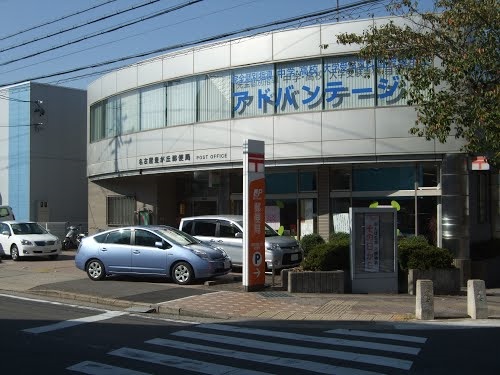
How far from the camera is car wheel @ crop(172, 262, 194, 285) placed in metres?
15.3

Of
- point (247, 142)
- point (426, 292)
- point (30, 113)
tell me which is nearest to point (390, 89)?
point (247, 142)

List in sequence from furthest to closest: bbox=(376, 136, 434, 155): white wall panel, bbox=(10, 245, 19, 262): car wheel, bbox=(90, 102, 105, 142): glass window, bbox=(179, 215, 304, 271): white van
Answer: bbox=(90, 102, 105, 142): glass window → bbox=(10, 245, 19, 262): car wheel → bbox=(376, 136, 434, 155): white wall panel → bbox=(179, 215, 304, 271): white van

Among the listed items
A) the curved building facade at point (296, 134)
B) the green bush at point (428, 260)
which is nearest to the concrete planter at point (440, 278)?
the green bush at point (428, 260)

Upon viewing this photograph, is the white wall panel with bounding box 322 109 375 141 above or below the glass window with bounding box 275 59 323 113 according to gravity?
below

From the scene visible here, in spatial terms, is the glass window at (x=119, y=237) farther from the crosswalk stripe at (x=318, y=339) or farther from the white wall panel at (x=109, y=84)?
the white wall panel at (x=109, y=84)

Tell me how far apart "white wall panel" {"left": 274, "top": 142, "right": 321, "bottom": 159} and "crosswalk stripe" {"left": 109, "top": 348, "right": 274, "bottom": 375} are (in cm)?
1225

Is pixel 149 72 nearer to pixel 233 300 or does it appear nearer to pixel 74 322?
pixel 233 300

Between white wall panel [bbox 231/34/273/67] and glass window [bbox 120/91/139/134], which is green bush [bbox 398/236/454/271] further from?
glass window [bbox 120/91/139/134]

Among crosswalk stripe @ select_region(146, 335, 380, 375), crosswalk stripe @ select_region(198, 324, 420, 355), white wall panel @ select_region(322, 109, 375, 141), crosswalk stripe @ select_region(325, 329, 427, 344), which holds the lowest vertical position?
crosswalk stripe @ select_region(325, 329, 427, 344)

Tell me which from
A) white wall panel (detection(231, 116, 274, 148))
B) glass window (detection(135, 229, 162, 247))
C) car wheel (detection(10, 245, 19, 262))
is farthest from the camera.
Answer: car wheel (detection(10, 245, 19, 262))

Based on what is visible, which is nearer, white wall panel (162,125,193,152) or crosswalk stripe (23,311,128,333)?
crosswalk stripe (23,311,128,333)

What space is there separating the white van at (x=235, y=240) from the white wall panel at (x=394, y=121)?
4.44 metres

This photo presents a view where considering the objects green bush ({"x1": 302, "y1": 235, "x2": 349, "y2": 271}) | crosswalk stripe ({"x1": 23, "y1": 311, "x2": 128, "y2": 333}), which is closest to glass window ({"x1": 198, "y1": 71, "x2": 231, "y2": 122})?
green bush ({"x1": 302, "y1": 235, "x2": 349, "y2": 271})

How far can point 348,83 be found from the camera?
63.6 feet
